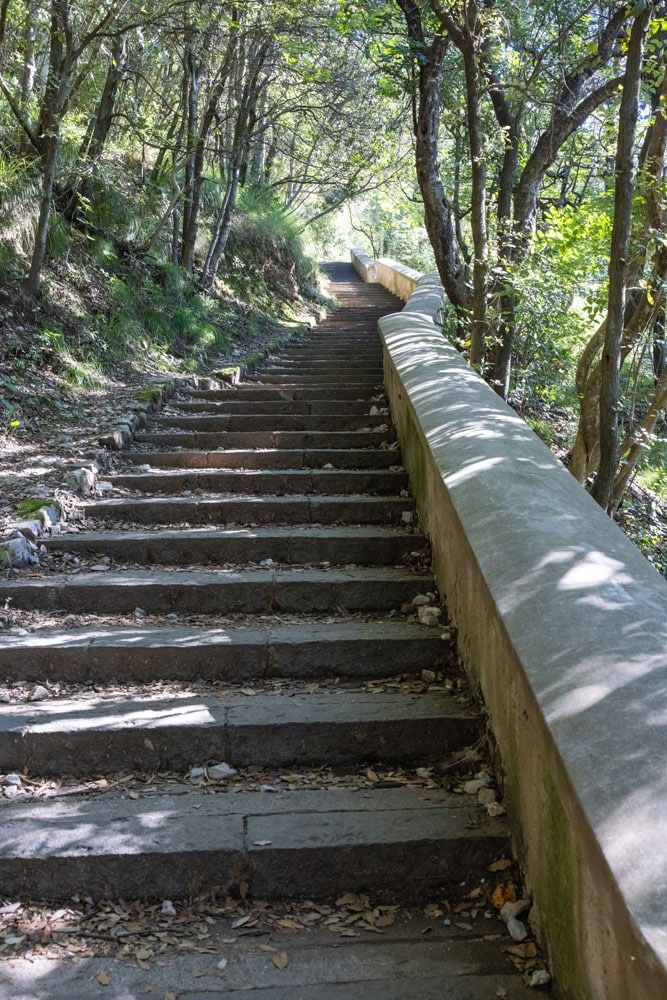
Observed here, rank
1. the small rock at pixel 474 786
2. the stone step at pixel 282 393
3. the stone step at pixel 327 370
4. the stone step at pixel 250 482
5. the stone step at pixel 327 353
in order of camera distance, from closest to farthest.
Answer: the small rock at pixel 474 786 < the stone step at pixel 250 482 < the stone step at pixel 282 393 < the stone step at pixel 327 370 < the stone step at pixel 327 353

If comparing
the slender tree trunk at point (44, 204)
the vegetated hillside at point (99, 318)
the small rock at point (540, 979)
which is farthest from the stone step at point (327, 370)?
the small rock at point (540, 979)

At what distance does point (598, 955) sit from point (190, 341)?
9.22 metres

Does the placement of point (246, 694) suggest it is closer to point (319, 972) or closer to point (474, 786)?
point (474, 786)

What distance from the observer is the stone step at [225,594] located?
158 inches

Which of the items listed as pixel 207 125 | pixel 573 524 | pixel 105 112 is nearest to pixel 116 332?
pixel 105 112

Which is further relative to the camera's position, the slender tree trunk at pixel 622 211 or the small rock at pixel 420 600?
the slender tree trunk at pixel 622 211

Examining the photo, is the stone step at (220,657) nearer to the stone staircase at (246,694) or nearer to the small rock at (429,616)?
the stone staircase at (246,694)

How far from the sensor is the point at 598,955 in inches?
66.9

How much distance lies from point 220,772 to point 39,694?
0.87m

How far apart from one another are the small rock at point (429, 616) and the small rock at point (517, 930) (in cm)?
158

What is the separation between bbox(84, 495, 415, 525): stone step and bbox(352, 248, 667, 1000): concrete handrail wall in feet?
3.97

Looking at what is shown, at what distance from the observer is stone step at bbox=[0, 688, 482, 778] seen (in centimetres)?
304

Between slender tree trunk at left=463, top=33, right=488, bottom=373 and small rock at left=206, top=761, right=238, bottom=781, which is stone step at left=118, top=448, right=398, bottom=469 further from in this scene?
small rock at left=206, top=761, right=238, bottom=781

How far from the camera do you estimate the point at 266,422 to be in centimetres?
676
